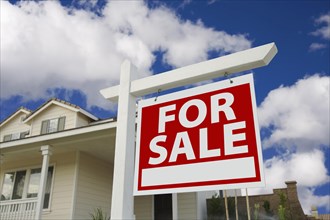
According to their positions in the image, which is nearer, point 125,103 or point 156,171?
point 156,171

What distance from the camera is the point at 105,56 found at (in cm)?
1259

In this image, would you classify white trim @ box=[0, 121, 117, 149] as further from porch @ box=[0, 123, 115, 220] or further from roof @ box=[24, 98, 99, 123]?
roof @ box=[24, 98, 99, 123]

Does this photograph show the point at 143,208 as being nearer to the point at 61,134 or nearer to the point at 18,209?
the point at 18,209

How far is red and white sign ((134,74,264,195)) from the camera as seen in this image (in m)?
1.61

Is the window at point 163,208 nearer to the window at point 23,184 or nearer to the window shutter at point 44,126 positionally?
the window at point 23,184

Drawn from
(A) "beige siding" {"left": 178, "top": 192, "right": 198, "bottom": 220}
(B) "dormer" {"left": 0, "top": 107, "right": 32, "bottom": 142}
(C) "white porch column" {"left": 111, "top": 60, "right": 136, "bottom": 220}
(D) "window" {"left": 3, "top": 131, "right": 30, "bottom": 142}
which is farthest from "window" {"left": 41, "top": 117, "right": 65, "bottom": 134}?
(C) "white porch column" {"left": 111, "top": 60, "right": 136, "bottom": 220}

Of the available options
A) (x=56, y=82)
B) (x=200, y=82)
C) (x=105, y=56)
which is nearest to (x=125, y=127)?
(x=200, y=82)

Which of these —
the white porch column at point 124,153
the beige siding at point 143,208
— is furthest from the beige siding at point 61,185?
the white porch column at point 124,153

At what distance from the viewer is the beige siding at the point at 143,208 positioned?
11.9m

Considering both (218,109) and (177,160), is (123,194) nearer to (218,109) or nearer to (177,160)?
(177,160)

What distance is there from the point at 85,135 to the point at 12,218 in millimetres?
3883

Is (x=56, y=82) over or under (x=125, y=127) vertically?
over

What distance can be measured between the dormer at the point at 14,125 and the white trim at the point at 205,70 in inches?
569

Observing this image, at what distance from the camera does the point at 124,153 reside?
1940mm
